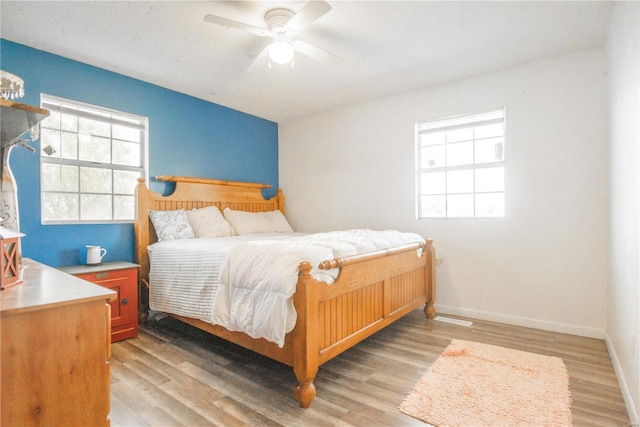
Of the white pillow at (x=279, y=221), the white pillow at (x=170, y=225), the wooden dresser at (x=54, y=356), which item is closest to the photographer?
the wooden dresser at (x=54, y=356)

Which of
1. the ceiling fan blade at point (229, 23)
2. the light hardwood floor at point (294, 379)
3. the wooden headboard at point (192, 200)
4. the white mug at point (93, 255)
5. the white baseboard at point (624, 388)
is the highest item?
the ceiling fan blade at point (229, 23)

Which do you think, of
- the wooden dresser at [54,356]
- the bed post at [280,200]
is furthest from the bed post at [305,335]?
the bed post at [280,200]

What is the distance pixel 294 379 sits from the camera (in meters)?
2.17

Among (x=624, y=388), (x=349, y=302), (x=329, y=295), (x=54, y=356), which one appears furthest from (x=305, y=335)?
(x=624, y=388)

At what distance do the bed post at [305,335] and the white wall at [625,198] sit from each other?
1.60 metres

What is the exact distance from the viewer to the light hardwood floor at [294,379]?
5.75 feet

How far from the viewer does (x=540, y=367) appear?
7.43 feet

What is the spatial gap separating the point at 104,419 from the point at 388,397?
56.5 inches

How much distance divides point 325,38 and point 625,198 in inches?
91.2

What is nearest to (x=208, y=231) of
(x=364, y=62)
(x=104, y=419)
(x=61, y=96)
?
(x=61, y=96)

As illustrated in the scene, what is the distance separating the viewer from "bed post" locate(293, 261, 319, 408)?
1.83 metres

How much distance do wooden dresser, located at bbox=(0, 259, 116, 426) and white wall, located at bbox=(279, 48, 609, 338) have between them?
10.7 feet

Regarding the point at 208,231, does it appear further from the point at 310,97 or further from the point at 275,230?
the point at 310,97

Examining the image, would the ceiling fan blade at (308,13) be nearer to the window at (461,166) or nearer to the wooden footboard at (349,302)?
the wooden footboard at (349,302)
